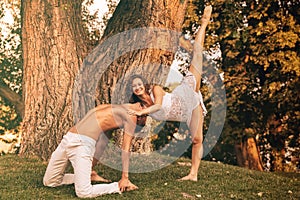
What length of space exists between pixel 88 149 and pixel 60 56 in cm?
302

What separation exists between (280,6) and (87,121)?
10.8 metres

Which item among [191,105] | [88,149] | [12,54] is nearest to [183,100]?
[191,105]

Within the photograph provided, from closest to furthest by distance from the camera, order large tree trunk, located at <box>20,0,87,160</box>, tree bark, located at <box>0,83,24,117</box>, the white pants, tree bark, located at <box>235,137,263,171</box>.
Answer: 1. the white pants
2. large tree trunk, located at <box>20,0,87,160</box>
3. tree bark, located at <box>0,83,24,117</box>
4. tree bark, located at <box>235,137,263,171</box>

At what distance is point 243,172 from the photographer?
8789 mm

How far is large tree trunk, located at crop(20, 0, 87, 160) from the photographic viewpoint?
27.8ft

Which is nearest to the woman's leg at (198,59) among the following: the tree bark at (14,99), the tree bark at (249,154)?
the tree bark at (14,99)

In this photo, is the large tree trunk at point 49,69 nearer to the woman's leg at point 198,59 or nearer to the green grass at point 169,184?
the green grass at point 169,184

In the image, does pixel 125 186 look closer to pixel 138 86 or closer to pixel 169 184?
pixel 169 184

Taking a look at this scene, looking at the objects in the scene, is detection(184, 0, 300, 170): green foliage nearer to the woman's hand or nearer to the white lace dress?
the white lace dress

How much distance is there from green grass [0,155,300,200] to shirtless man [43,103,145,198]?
137mm

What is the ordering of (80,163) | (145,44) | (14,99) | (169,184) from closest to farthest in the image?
(80,163)
(169,184)
(145,44)
(14,99)

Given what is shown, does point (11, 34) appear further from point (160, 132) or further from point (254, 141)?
point (254, 141)

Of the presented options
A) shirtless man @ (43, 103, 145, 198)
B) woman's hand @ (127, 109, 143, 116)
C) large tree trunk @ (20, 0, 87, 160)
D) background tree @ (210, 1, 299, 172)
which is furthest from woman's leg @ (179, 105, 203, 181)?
background tree @ (210, 1, 299, 172)

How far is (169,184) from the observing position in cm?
696
